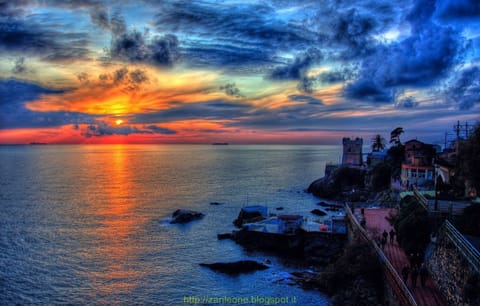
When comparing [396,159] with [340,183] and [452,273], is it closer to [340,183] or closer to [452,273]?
[340,183]

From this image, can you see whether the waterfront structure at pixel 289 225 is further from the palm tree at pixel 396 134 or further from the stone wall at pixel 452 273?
the palm tree at pixel 396 134

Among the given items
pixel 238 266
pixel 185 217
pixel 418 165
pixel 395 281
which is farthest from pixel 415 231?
pixel 185 217

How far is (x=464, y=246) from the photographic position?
18906 mm

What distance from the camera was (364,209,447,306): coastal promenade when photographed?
70.2 feet

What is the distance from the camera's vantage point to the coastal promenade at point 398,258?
21391 mm

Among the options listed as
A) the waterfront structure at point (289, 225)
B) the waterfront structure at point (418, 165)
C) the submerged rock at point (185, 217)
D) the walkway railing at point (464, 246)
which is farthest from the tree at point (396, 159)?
the walkway railing at point (464, 246)

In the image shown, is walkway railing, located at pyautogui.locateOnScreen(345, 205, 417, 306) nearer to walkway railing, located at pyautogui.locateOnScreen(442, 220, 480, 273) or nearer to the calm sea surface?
walkway railing, located at pyautogui.locateOnScreen(442, 220, 480, 273)

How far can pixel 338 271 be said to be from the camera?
106 feet

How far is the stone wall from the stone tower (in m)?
82.7

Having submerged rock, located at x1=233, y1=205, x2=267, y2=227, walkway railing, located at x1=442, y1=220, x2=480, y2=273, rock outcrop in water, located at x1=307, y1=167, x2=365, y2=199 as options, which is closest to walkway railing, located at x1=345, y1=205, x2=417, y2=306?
walkway railing, located at x1=442, y1=220, x2=480, y2=273

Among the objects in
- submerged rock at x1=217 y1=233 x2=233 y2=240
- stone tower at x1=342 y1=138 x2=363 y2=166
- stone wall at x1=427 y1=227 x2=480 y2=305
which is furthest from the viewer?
stone tower at x1=342 y1=138 x2=363 y2=166

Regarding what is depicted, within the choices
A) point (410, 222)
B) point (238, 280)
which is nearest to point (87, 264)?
point (238, 280)

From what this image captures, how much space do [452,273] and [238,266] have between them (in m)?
23.3

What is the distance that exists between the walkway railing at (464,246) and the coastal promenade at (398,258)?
11.7ft
